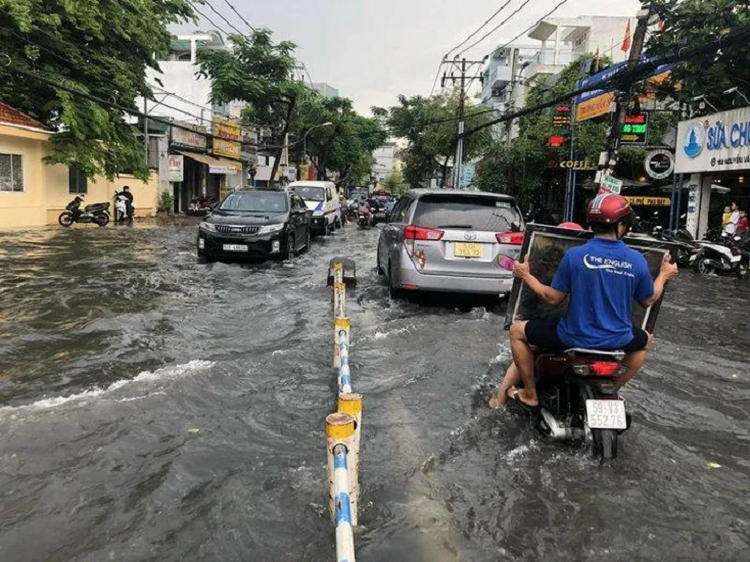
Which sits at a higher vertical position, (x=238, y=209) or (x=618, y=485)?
(x=238, y=209)

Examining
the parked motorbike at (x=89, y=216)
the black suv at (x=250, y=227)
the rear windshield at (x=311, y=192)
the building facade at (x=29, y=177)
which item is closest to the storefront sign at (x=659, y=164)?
the black suv at (x=250, y=227)

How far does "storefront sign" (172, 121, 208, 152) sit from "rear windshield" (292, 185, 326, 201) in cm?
1058

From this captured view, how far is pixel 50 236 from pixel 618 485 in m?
16.8

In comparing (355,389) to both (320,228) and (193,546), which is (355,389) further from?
(320,228)

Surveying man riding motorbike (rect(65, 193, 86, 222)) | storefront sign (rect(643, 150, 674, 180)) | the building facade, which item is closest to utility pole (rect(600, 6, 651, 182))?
storefront sign (rect(643, 150, 674, 180))

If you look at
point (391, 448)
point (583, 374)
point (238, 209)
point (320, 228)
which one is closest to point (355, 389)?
point (391, 448)

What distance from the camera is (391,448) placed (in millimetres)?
4004

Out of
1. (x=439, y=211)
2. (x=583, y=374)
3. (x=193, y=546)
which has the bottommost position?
(x=193, y=546)

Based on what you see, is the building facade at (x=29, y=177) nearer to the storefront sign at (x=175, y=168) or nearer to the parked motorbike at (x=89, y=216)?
the parked motorbike at (x=89, y=216)

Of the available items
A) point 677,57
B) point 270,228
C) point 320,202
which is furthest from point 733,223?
Answer: point 320,202

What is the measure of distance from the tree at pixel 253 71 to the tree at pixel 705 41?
17.8 meters

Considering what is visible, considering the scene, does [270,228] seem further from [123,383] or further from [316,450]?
[316,450]

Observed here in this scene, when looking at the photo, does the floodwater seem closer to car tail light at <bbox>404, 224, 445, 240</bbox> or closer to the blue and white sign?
car tail light at <bbox>404, 224, 445, 240</bbox>

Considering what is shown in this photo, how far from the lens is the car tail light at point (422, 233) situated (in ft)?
25.7
